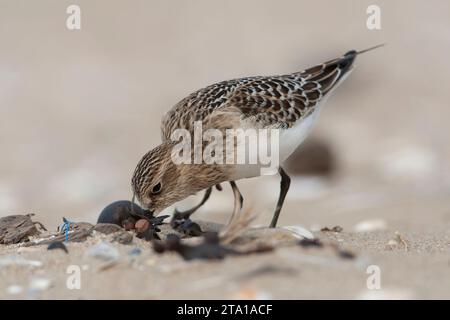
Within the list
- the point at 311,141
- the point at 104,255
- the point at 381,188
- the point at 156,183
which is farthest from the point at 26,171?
the point at 104,255

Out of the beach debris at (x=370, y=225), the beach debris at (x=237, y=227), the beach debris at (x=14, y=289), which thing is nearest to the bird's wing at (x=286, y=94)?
the beach debris at (x=370, y=225)

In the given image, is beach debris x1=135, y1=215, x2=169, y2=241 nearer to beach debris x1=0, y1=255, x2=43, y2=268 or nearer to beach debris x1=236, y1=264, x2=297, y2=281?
beach debris x1=0, y1=255, x2=43, y2=268

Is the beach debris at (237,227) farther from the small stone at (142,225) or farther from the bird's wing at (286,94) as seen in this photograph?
the bird's wing at (286,94)

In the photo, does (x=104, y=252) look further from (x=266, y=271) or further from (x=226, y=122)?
(x=226, y=122)

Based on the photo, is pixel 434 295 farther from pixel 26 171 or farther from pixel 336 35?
pixel 336 35

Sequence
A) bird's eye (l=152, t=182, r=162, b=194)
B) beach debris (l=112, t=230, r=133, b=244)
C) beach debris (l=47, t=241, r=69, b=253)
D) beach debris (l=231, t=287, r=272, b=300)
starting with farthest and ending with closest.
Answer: bird's eye (l=152, t=182, r=162, b=194)
beach debris (l=112, t=230, r=133, b=244)
beach debris (l=47, t=241, r=69, b=253)
beach debris (l=231, t=287, r=272, b=300)
